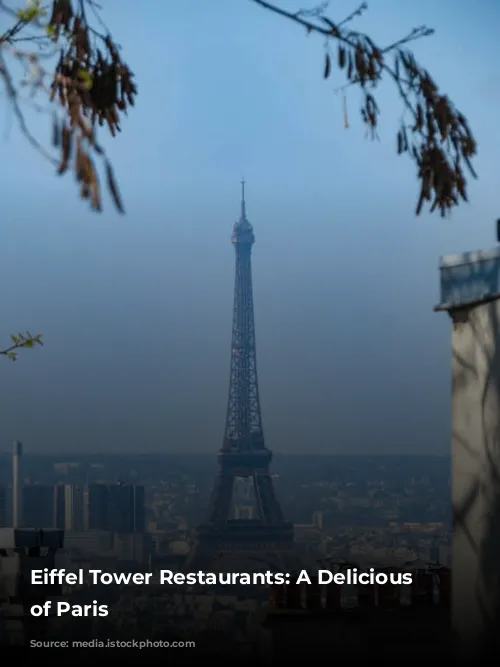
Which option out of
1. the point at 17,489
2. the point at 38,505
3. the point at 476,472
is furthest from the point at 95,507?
the point at 476,472

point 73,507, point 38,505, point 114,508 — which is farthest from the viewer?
point 114,508

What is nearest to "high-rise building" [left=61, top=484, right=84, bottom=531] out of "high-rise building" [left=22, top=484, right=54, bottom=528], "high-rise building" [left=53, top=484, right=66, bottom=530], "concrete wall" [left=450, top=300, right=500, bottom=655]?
"high-rise building" [left=53, top=484, right=66, bottom=530]

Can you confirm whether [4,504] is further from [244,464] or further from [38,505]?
[244,464]

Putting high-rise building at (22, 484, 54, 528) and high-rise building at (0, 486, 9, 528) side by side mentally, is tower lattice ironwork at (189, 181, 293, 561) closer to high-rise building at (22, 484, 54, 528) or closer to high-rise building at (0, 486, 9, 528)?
high-rise building at (22, 484, 54, 528)

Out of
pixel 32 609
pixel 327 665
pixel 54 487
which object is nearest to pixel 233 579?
pixel 54 487

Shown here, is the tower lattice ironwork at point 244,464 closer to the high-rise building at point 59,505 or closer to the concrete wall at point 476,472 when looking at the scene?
the high-rise building at point 59,505
